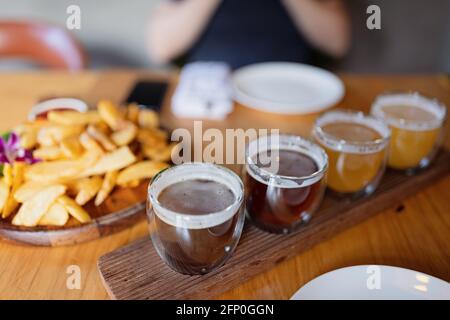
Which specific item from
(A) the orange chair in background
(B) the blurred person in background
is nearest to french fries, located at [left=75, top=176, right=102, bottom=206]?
(A) the orange chair in background

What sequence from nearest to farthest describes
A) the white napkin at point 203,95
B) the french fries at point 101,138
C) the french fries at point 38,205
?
1. the french fries at point 38,205
2. the french fries at point 101,138
3. the white napkin at point 203,95

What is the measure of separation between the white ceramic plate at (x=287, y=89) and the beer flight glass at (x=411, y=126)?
26 cm

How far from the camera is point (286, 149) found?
854mm

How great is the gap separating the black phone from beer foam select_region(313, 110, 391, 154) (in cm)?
51

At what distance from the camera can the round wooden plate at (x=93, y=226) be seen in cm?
80

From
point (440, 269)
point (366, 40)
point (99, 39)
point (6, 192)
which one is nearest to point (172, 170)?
point (6, 192)

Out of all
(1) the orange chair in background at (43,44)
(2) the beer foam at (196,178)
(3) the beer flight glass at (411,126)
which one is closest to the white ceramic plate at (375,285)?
(2) the beer foam at (196,178)

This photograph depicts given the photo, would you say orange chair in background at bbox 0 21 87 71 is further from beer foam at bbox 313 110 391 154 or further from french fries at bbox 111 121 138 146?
beer foam at bbox 313 110 391 154

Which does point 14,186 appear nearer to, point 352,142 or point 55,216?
point 55,216

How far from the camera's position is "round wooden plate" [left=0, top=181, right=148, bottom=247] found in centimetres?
80

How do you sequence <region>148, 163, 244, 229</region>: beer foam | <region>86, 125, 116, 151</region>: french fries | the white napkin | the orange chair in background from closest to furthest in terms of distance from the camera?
1. <region>148, 163, 244, 229</region>: beer foam
2. <region>86, 125, 116, 151</region>: french fries
3. the white napkin
4. the orange chair in background

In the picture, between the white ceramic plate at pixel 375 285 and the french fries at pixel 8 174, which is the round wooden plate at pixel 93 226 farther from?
the white ceramic plate at pixel 375 285

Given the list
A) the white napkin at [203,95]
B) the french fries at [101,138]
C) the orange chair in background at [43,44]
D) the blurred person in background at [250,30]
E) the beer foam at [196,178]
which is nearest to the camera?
the beer foam at [196,178]

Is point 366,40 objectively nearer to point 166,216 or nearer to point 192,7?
point 192,7
